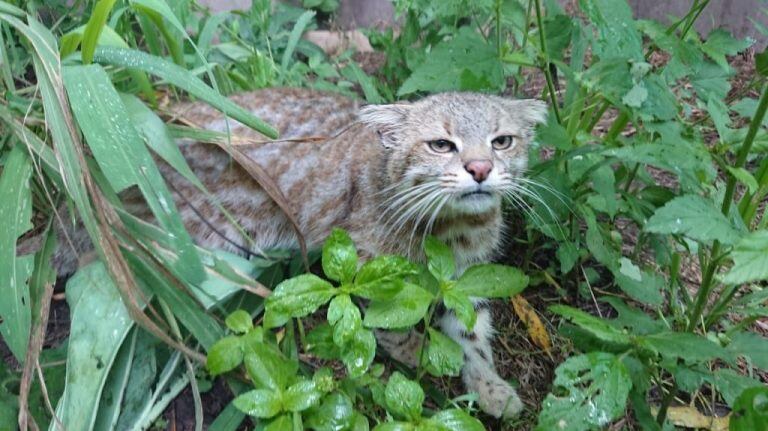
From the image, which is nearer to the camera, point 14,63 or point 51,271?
point 51,271

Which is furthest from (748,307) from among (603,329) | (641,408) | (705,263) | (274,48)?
(274,48)

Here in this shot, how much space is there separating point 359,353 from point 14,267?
109 centimetres

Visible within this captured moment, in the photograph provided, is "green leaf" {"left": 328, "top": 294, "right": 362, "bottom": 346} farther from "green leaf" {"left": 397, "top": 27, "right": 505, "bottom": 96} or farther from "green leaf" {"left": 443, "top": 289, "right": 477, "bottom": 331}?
"green leaf" {"left": 397, "top": 27, "right": 505, "bottom": 96}

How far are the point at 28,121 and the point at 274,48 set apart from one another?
2.13 metres

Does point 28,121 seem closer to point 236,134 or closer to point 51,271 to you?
point 51,271

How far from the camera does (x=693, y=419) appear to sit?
9.02ft

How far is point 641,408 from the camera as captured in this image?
2.43m

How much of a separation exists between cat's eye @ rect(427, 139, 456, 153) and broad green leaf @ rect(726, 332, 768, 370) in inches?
43.2

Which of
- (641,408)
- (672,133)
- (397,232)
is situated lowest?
(641,408)

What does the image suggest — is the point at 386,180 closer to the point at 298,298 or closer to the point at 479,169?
the point at 479,169

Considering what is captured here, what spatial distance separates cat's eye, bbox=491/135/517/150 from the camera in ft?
9.34

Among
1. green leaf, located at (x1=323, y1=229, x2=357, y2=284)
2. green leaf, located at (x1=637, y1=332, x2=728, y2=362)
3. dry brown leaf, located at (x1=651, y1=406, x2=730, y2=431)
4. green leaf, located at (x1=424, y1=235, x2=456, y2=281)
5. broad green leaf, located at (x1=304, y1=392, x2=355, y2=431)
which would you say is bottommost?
dry brown leaf, located at (x1=651, y1=406, x2=730, y2=431)

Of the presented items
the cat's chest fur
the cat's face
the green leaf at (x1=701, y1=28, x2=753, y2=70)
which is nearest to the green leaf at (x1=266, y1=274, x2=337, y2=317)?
the cat's face

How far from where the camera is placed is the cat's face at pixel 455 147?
8.77 ft
